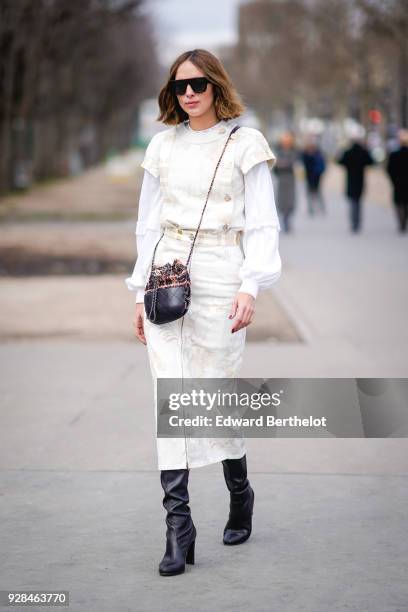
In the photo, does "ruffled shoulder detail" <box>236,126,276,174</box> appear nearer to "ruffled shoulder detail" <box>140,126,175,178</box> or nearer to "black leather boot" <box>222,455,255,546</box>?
"ruffled shoulder detail" <box>140,126,175,178</box>

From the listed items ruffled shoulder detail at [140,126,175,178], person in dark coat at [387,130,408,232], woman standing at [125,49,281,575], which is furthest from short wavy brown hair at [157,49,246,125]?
person in dark coat at [387,130,408,232]

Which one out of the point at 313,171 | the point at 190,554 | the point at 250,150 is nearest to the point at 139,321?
the point at 250,150

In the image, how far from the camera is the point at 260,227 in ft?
15.5

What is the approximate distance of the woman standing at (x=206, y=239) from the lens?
4.71m

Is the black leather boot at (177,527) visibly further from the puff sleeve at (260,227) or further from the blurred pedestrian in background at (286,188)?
the blurred pedestrian in background at (286,188)

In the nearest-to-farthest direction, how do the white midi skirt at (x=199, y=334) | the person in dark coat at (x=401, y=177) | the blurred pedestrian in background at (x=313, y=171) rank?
the white midi skirt at (x=199, y=334)
the person in dark coat at (x=401, y=177)
the blurred pedestrian in background at (x=313, y=171)

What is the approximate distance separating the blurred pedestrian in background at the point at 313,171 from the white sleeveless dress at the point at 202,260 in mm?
22060

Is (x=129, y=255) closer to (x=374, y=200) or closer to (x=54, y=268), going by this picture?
(x=54, y=268)

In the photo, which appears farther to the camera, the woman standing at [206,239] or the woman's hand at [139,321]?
the woman's hand at [139,321]

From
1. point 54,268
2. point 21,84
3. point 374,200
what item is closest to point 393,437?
point 54,268

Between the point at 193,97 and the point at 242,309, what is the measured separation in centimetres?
78

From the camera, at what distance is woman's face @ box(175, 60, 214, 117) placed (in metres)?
4.71

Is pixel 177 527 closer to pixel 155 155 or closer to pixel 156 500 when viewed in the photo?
pixel 156 500

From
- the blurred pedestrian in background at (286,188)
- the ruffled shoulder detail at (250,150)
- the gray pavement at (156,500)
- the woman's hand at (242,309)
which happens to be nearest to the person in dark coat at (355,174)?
the blurred pedestrian in background at (286,188)
